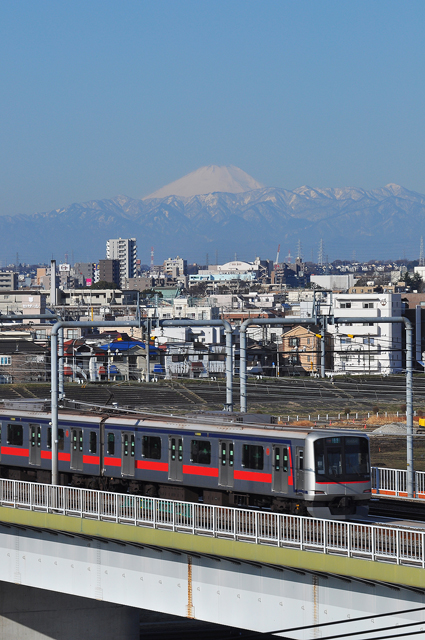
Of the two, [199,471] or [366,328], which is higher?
[366,328]

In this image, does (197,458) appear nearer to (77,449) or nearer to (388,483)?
(77,449)

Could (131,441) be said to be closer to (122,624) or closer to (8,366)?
(122,624)

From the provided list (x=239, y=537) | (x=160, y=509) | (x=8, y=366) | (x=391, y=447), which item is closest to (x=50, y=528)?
(x=160, y=509)

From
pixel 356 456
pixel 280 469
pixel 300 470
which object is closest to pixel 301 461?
pixel 300 470

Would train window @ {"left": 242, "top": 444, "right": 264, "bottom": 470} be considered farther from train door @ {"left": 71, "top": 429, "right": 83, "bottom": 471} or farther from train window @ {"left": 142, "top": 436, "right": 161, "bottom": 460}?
train door @ {"left": 71, "top": 429, "right": 83, "bottom": 471}

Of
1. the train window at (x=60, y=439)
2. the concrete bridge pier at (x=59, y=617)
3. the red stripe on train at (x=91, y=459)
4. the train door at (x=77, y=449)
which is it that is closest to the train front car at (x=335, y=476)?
the concrete bridge pier at (x=59, y=617)

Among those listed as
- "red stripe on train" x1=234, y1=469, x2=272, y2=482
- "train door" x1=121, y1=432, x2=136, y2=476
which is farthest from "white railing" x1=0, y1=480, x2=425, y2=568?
"train door" x1=121, y1=432, x2=136, y2=476

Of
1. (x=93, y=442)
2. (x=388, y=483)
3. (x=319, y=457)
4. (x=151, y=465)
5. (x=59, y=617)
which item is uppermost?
(x=319, y=457)
